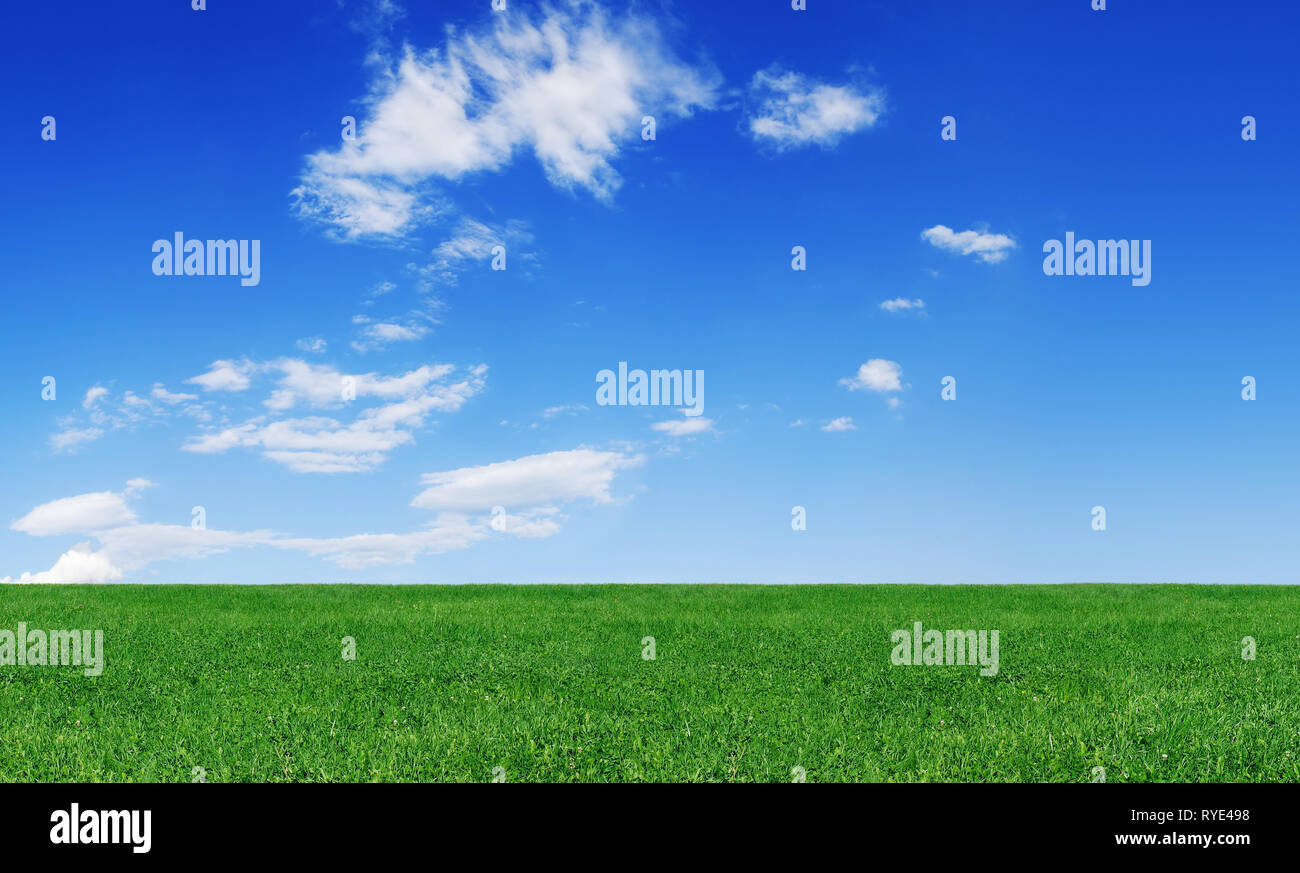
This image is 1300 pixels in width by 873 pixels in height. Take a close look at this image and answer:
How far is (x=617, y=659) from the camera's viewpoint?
46.3ft

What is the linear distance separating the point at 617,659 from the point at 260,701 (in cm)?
532

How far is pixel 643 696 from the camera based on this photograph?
1184cm

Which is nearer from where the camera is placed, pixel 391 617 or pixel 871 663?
pixel 871 663

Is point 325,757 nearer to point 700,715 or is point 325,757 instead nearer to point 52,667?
point 700,715

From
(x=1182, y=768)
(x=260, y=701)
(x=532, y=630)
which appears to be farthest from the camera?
(x=532, y=630)

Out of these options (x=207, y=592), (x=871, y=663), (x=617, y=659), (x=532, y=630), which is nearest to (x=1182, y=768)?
(x=871, y=663)

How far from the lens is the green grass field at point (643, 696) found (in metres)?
9.13

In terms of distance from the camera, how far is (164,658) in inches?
563

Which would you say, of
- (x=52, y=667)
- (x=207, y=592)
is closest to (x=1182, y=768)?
(x=52, y=667)

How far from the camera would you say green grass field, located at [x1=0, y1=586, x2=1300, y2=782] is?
9133 mm
